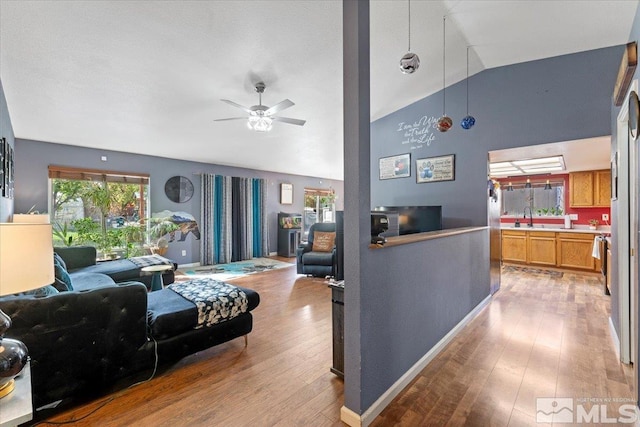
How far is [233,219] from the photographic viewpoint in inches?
270

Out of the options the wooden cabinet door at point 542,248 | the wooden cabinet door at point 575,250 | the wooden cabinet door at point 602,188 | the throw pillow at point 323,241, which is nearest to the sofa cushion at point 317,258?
the throw pillow at point 323,241

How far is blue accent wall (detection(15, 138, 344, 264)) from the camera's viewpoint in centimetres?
438

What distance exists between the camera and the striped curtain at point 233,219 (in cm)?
640

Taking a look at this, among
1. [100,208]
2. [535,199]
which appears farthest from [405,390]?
[535,199]

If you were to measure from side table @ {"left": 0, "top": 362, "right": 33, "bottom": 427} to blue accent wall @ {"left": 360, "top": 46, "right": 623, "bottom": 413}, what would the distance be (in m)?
1.39

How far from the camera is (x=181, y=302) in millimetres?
2312

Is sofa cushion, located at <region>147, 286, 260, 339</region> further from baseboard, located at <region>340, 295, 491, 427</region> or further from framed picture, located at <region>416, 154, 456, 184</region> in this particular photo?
framed picture, located at <region>416, 154, 456, 184</region>

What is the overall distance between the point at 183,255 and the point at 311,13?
210 inches

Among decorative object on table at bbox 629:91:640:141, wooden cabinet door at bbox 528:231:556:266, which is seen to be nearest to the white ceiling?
decorative object on table at bbox 629:91:640:141

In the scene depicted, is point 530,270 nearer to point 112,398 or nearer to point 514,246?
point 514,246

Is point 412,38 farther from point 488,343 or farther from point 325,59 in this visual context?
point 488,343

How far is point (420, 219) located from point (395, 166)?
121 cm

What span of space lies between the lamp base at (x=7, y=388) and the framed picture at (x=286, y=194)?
22.4ft

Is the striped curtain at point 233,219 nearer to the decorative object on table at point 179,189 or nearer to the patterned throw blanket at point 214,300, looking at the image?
the decorative object on table at point 179,189
